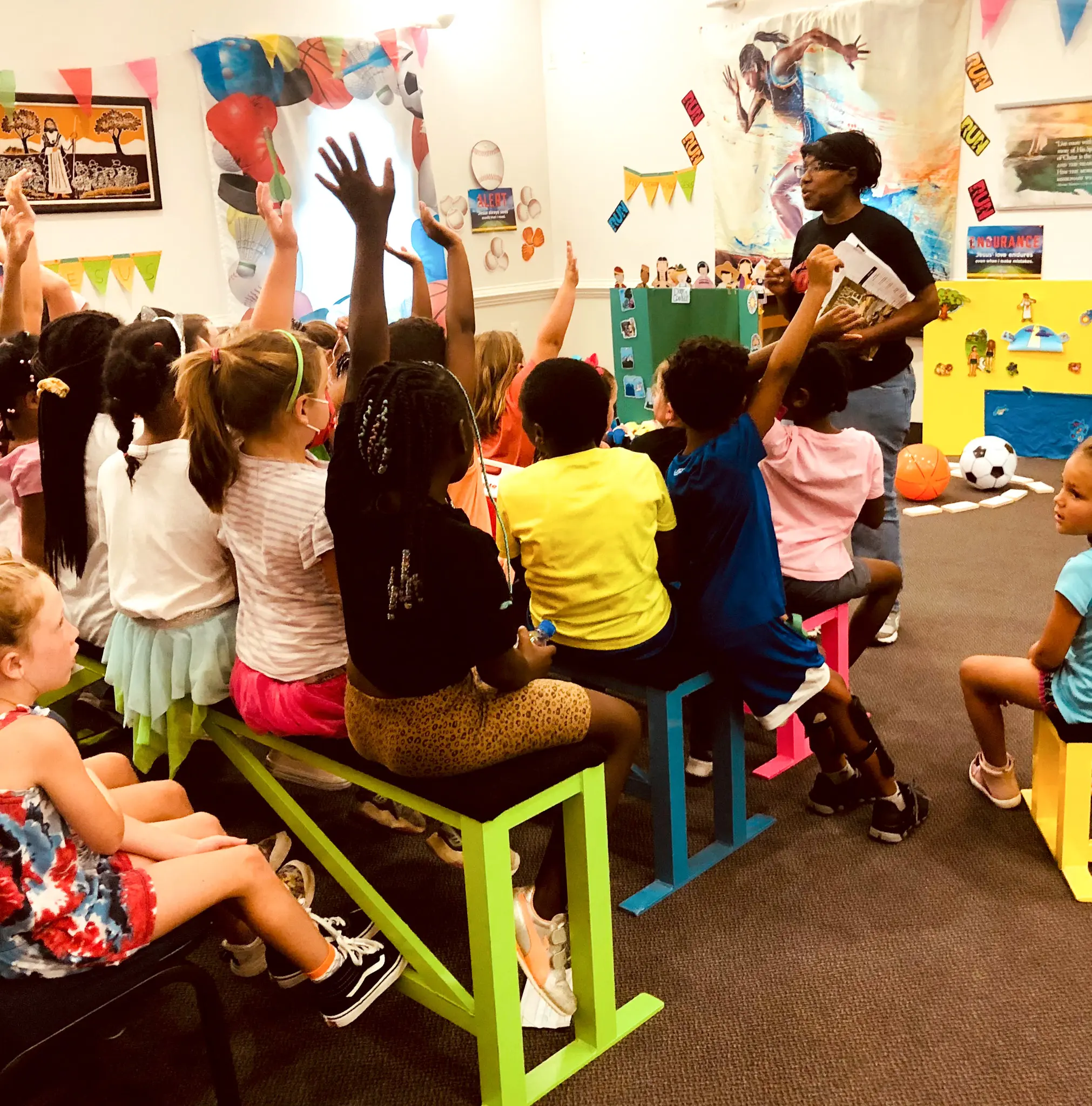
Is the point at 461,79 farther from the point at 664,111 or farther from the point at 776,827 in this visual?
the point at 776,827

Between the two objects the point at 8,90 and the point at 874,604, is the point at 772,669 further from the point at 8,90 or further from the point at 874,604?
the point at 8,90

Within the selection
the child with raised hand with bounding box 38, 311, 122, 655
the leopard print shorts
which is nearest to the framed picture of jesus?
the child with raised hand with bounding box 38, 311, 122, 655

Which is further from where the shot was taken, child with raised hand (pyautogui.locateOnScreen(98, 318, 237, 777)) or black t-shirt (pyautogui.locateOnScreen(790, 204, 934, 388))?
black t-shirt (pyautogui.locateOnScreen(790, 204, 934, 388))

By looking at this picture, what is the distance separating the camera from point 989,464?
15.7 ft

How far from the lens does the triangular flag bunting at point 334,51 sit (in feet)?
17.9

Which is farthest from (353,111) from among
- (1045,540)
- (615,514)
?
(615,514)

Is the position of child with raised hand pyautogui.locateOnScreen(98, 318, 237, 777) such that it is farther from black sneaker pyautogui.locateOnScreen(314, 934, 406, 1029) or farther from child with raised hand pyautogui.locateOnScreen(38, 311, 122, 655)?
black sneaker pyautogui.locateOnScreen(314, 934, 406, 1029)

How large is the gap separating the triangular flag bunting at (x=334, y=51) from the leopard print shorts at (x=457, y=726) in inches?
186

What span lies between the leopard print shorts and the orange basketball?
11.3 ft

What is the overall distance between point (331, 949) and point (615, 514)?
2.83ft

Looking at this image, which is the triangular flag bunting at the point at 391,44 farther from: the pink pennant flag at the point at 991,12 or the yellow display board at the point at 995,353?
the yellow display board at the point at 995,353

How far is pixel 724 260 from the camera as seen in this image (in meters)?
6.17

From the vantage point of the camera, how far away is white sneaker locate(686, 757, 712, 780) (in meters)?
2.55

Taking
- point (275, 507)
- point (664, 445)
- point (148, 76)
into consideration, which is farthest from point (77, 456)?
point (148, 76)
